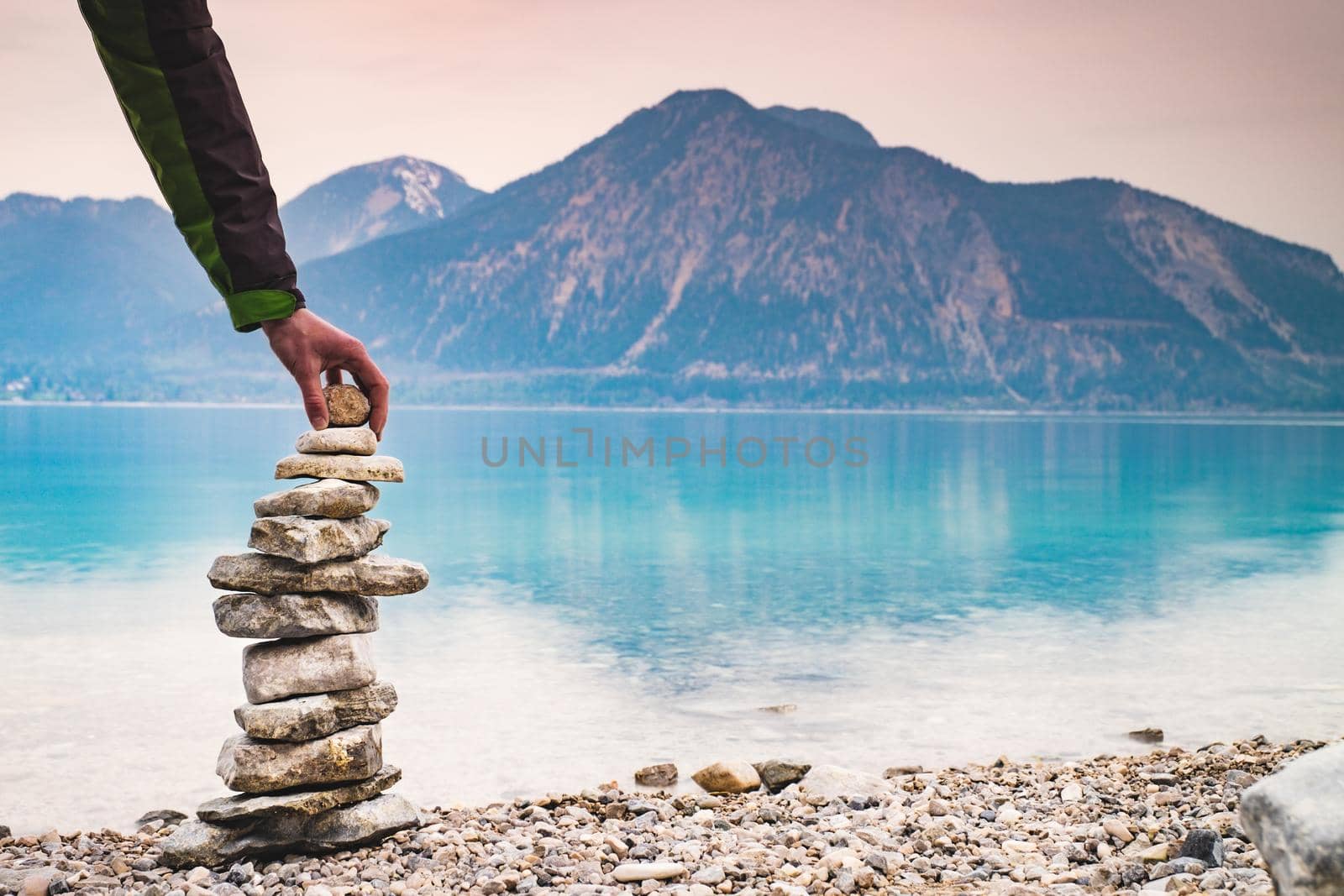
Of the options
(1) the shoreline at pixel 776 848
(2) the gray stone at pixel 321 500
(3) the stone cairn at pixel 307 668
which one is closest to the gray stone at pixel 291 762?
(3) the stone cairn at pixel 307 668

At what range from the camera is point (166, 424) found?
447 feet

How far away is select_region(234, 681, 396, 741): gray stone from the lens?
21.5 ft

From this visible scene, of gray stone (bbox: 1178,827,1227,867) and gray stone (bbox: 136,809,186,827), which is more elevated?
gray stone (bbox: 1178,827,1227,867)

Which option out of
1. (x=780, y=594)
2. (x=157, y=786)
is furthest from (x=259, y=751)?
(x=780, y=594)

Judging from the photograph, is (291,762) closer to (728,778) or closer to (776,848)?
(776,848)

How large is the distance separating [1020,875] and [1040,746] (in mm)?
5185

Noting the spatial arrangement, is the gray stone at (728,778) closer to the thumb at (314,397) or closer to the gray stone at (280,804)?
the gray stone at (280,804)

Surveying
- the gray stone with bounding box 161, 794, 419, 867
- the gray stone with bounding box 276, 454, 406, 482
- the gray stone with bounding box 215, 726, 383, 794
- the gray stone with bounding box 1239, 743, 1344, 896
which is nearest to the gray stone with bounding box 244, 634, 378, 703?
the gray stone with bounding box 215, 726, 383, 794

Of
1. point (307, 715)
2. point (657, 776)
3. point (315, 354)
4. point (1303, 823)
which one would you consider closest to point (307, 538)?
point (307, 715)

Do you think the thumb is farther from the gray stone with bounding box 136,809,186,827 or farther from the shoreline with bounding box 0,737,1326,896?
the gray stone with bounding box 136,809,186,827

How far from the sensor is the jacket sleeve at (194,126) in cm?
283

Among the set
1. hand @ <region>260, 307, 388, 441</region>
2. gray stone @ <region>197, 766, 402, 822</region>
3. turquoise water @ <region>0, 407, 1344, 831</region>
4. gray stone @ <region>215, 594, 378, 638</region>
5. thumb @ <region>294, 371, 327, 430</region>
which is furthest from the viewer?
turquoise water @ <region>0, 407, 1344, 831</region>

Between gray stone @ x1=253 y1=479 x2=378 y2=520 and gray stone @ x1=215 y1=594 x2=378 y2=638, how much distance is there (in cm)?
43

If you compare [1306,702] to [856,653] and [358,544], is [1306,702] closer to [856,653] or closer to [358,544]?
[856,653]
